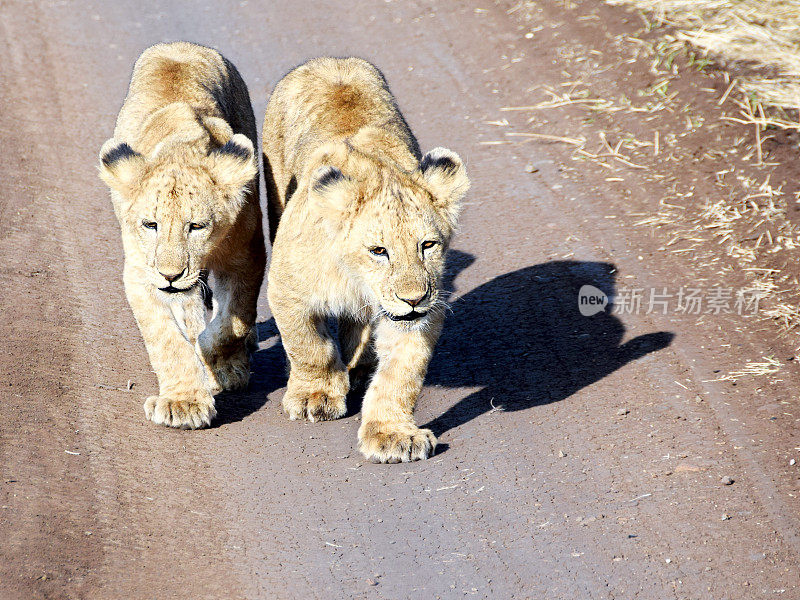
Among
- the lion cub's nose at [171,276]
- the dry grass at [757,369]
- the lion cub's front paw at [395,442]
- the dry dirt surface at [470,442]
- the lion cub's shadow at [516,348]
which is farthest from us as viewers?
the lion cub's shadow at [516,348]

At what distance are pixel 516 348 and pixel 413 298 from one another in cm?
173

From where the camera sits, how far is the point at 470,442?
5.25 m

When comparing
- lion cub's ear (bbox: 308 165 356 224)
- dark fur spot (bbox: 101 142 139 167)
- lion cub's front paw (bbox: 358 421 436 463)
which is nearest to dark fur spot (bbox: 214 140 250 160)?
dark fur spot (bbox: 101 142 139 167)

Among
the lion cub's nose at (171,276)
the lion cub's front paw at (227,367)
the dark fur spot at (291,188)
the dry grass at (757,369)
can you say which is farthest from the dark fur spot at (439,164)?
the dry grass at (757,369)

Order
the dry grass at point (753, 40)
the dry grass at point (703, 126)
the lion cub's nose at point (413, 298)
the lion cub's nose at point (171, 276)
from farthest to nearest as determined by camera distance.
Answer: the dry grass at point (753, 40)
the dry grass at point (703, 126)
the lion cub's nose at point (171, 276)
the lion cub's nose at point (413, 298)

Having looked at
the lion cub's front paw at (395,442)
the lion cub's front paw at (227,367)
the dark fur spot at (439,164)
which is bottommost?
the lion cub's front paw at (227,367)

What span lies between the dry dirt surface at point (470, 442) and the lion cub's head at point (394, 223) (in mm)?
907

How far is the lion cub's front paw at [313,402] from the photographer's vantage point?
5.51 m

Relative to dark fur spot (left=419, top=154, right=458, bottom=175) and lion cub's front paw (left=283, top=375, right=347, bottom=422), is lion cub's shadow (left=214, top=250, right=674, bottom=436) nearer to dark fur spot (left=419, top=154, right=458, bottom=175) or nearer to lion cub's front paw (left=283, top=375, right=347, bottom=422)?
lion cub's front paw (left=283, top=375, right=347, bottom=422)

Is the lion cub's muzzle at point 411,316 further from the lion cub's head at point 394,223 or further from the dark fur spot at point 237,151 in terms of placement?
the dark fur spot at point 237,151

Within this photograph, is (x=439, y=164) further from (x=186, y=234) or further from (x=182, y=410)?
(x=182, y=410)

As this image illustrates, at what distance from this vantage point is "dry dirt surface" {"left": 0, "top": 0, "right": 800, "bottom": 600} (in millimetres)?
4191

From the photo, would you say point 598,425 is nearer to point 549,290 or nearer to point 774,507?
point 774,507

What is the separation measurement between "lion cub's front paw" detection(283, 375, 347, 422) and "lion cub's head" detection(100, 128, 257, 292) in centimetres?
84
